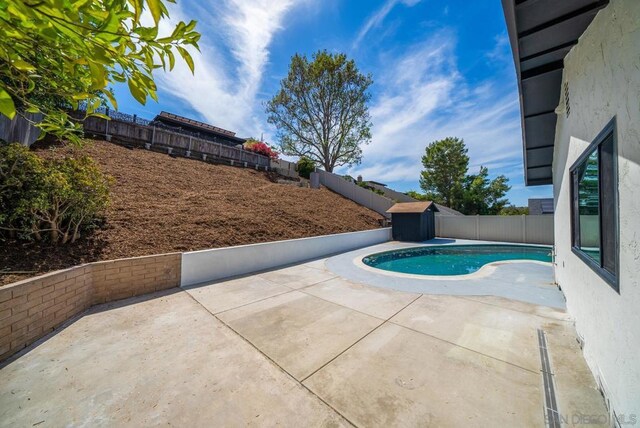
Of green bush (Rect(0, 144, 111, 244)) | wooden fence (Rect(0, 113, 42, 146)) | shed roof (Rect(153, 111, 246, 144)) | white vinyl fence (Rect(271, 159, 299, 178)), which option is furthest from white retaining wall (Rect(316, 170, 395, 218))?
wooden fence (Rect(0, 113, 42, 146))

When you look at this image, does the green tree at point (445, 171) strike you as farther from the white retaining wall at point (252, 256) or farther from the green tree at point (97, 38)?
the green tree at point (97, 38)

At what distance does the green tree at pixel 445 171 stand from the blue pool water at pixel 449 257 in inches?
519

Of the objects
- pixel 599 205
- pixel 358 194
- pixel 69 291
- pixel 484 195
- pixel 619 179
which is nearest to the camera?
pixel 619 179

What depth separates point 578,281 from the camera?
313 centimetres

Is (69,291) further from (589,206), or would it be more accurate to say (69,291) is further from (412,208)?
(412,208)

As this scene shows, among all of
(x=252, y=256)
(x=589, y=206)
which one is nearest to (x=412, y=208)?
(x=252, y=256)

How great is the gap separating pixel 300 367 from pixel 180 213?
21.5 feet

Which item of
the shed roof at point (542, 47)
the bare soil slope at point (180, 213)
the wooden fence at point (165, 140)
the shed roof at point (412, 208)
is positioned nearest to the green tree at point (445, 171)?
the shed roof at point (412, 208)

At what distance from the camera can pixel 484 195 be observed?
22.6 m

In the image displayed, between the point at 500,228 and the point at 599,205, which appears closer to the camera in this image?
the point at 599,205

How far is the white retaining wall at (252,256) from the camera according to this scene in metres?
5.54

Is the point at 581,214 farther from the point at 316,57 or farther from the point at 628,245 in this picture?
the point at 316,57

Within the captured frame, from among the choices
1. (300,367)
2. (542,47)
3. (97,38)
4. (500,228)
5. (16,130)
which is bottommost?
(300,367)

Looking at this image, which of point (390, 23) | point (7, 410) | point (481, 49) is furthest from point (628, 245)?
point (390, 23)
